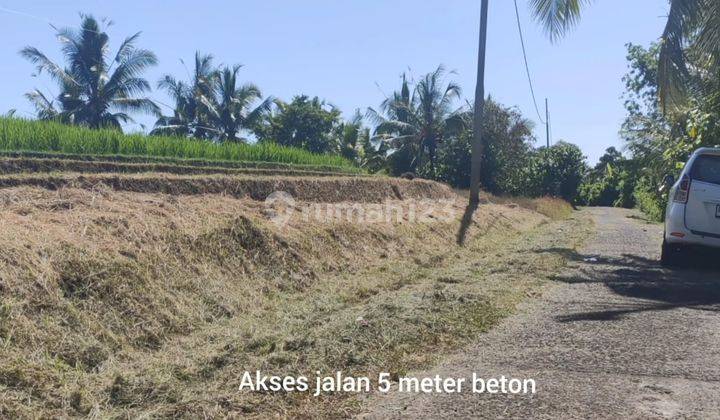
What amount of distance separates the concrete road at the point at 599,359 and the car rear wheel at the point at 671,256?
1.73m

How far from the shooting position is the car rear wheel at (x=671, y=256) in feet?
33.5

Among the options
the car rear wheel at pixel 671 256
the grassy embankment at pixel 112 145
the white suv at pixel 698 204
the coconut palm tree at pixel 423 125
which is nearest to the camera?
the white suv at pixel 698 204

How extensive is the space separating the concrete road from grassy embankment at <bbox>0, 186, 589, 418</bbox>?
0.36m

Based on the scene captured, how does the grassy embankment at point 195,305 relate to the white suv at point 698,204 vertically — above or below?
below

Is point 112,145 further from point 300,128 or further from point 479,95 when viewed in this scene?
point 300,128

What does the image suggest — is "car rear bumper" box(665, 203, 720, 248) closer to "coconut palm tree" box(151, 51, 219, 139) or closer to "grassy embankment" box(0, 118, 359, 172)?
"grassy embankment" box(0, 118, 359, 172)

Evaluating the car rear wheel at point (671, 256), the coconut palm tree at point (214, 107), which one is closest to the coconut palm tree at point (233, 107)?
the coconut palm tree at point (214, 107)

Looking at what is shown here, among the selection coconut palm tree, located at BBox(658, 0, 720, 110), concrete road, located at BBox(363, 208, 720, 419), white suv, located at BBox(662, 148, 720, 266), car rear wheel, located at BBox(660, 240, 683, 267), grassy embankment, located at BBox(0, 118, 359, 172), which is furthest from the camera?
coconut palm tree, located at BBox(658, 0, 720, 110)

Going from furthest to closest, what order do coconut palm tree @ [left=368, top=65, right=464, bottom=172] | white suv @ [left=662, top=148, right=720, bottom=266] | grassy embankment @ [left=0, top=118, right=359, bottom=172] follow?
coconut palm tree @ [left=368, top=65, right=464, bottom=172], grassy embankment @ [left=0, top=118, right=359, bottom=172], white suv @ [left=662, top=148, right=720, bottom=266]

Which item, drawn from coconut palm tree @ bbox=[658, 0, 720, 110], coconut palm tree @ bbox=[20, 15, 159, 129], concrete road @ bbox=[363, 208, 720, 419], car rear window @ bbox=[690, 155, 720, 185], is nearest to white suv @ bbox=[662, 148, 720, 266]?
car rear window @ bbox=[690, 155, 720, 185]

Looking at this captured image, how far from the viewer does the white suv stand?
906 cm

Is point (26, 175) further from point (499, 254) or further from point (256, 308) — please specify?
point (499, 254)

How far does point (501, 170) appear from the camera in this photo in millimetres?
32188

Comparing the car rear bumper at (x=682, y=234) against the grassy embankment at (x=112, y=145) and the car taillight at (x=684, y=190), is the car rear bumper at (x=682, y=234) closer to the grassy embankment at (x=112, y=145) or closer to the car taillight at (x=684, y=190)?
the car taillight at (x=684, y=190)
